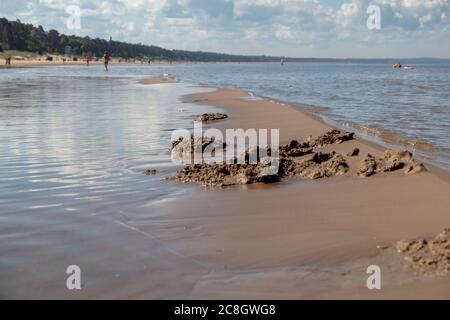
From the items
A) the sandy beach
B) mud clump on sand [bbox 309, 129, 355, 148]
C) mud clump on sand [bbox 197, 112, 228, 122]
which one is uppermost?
mud clump on sand [bbox 197, 112, 228, 122]

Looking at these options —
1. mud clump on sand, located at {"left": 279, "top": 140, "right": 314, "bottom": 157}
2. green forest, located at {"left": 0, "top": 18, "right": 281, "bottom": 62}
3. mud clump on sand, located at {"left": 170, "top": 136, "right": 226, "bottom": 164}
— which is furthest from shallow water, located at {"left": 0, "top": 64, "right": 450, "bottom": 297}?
green forest, located at {"left": 0, "top": 18, "right": 281, "bottom": 62}

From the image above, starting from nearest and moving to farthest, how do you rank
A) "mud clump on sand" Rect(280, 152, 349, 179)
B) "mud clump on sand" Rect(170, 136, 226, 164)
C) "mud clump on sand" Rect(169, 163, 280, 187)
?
"mud clump on sand" Rect(169, 163, 280, 187) < "mud clump on sand" Rect(280, 152, 349, 179) < "mud clump on sand" Rect(170, 136, 226, 164)

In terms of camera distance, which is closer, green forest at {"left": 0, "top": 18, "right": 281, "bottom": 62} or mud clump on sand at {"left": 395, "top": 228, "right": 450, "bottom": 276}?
mud clump on sand at {"left": 395, "top": 228, "right": 450, "bottom": 276}

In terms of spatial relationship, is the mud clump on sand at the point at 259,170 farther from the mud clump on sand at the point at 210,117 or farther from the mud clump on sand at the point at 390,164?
the mud clump on sand at the point at 210,117

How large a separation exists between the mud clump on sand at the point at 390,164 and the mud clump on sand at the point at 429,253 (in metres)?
2.63

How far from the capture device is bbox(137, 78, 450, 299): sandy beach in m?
3.58

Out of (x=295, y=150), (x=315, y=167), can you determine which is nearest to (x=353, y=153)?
(x=295, y=150)

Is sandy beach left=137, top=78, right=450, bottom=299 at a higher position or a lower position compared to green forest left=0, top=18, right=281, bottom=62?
lower

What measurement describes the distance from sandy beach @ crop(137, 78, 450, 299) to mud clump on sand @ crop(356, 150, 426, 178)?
0.11 metres

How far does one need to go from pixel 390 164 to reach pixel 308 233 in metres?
2.73

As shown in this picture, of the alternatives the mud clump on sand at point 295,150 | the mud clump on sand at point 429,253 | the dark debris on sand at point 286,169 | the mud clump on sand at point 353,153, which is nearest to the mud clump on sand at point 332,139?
the mud clump on sand at point 295,150

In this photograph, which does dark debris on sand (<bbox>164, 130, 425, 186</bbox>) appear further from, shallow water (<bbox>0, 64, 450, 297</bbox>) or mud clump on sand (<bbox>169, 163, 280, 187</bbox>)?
shallow water (<bbox>0, 64, 450, 297</bbox>)

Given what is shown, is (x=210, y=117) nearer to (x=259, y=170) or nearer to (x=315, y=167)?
(x=315, y=167)
